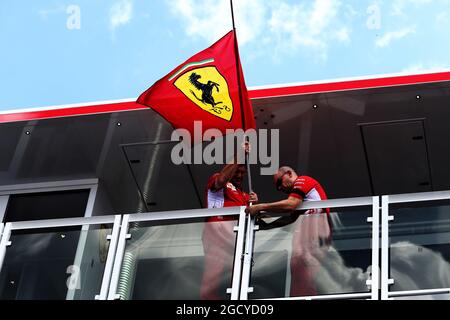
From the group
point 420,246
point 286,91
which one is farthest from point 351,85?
point 420,246

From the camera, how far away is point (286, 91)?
44.5 ft

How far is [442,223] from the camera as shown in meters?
10.5

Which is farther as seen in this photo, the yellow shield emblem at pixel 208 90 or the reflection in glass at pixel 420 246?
the yellow shield emblem at pixel 208 90

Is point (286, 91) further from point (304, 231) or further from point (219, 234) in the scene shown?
point (304, 231)

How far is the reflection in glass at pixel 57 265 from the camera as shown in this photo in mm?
11086

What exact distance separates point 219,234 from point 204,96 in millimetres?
2434

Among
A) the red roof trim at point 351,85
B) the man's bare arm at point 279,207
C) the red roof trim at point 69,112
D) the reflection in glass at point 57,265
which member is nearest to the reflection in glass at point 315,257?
the man's bare arm at point 279,207

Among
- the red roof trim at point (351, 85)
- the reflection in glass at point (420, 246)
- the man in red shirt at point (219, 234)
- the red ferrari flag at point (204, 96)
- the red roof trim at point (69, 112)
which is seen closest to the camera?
the reflection in glass at point (420, 246)

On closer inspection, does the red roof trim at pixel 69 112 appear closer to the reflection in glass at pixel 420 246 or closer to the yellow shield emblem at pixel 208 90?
the yellow shield emblem at pixel 208 90

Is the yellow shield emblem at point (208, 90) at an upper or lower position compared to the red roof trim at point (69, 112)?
lower

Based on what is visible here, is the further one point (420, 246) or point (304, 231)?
point (304, 231)

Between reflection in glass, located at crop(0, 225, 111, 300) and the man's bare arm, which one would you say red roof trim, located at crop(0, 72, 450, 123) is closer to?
reflection in glass, located at crop(0, 225, 111, 300)

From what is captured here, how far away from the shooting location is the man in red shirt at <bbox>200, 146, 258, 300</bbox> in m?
10.7
